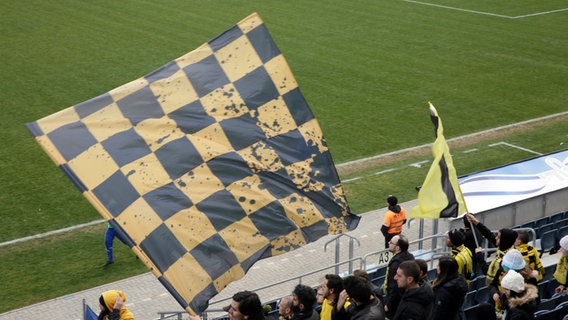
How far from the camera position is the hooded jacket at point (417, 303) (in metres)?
6.86

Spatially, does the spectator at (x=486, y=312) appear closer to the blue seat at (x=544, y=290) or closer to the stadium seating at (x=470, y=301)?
the stadium seating at (x=470, y=301)

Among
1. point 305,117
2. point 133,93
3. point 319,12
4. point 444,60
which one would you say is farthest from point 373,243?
point 319,12

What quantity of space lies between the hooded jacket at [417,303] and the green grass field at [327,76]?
6.97 meters

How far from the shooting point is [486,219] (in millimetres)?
13281

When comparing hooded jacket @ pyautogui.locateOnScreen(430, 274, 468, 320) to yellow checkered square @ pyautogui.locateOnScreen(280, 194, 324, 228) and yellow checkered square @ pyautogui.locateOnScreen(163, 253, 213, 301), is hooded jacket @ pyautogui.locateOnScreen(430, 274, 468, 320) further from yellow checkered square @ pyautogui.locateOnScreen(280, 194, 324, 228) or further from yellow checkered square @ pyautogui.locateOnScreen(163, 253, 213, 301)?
yellow checkered square @ pyautogui.locateOnScreen(163, 253, 213, 301)

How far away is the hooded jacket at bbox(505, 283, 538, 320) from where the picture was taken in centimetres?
700

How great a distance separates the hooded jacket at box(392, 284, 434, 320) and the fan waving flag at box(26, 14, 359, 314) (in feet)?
3.46

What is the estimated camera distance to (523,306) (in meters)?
7.09

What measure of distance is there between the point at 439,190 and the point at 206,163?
9.91 ft

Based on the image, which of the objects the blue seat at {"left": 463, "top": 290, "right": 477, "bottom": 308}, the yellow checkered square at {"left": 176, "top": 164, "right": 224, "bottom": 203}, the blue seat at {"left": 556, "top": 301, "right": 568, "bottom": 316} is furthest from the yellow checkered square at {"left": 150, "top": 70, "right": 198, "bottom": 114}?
the blue seat at {"left": 556, "top": 301, "right": 568, "bottom": 316}

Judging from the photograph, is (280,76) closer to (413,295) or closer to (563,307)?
(413,295)

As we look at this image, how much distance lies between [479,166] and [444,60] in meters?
9.20

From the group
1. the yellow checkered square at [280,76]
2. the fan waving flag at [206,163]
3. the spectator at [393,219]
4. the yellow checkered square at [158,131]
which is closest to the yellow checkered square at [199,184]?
the fan waving flag at [206,163]

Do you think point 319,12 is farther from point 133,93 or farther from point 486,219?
point 133,93
